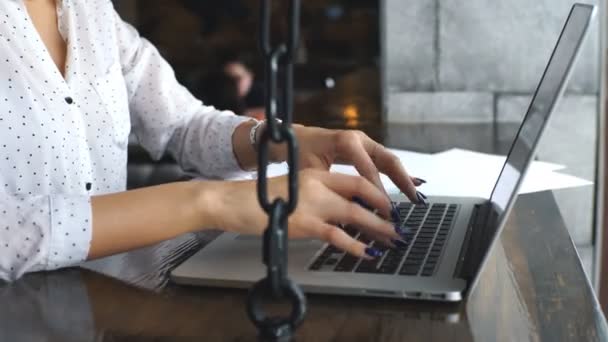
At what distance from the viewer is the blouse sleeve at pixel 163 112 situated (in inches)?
55.2

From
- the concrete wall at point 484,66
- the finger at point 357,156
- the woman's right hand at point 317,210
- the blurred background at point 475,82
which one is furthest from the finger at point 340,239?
the concrete wall at point 484,66

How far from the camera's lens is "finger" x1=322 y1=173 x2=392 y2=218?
89 centimetres

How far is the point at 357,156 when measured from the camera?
106 centimetres

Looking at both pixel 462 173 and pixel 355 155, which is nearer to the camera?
pixel 355 155

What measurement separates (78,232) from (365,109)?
1.23 metres

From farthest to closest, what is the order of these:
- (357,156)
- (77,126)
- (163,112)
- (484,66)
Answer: (484,66) → (163,112) → (77,126) → (357,156)

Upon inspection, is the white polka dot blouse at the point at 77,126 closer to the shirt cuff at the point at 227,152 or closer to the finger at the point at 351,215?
the shirt cuff at the point at 227,152

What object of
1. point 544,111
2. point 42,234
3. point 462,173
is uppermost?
point 544,111

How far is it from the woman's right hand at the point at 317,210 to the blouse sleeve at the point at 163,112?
1.66 feet

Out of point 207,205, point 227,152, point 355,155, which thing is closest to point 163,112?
point 227,152

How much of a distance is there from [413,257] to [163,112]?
695mm

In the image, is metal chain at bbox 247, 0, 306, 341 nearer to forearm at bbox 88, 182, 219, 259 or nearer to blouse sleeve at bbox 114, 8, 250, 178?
forearm at bbox 88, 182, 219, 259

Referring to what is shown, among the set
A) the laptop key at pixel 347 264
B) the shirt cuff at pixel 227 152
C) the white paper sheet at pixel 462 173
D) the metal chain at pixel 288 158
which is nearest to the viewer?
the metal chain at pixel 288 158

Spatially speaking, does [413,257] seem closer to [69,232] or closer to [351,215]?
[351,215]
